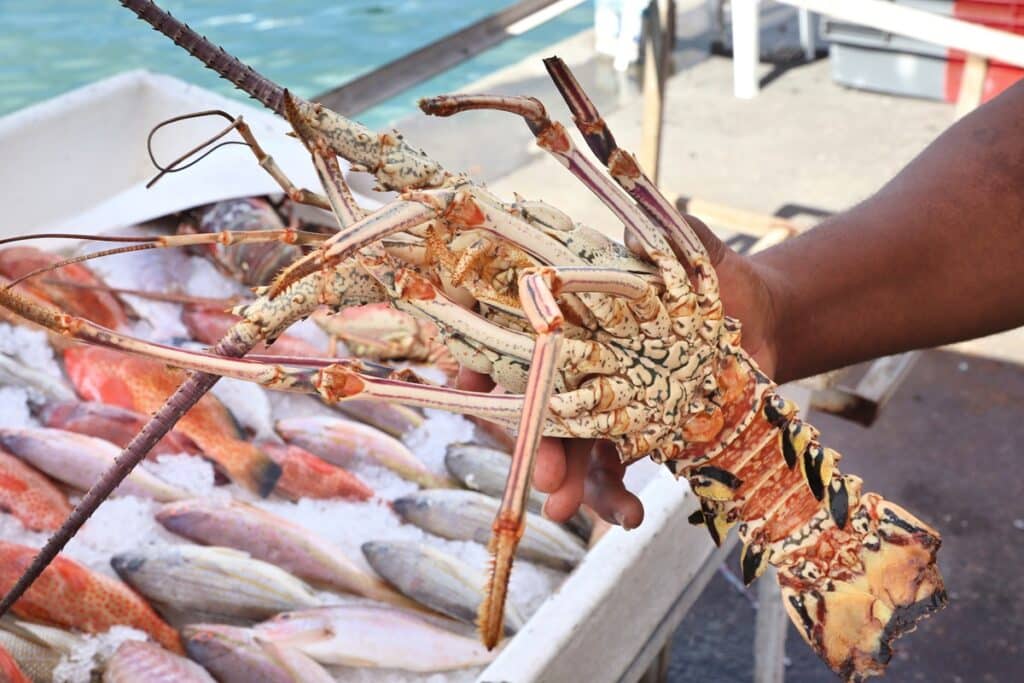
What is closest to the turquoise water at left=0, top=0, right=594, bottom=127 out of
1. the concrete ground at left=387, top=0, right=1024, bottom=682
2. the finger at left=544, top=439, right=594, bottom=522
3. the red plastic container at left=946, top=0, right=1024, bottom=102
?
the concrete ground at left=387, top=0, right=1024, bottom=682

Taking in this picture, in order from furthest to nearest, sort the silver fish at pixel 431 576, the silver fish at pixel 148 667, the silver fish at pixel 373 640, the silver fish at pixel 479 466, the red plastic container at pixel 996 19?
the red plastic container at pixel 996 19 → the silver fish at pixel 479 466 → the silver fish at pixel 431 576 → the silver fish at pixel 373 640 → the silver fish at pixel 148 667

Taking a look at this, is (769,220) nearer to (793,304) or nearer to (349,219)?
(793,304)

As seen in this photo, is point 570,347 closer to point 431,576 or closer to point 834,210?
point 431,576

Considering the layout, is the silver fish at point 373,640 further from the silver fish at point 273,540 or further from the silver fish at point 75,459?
the silver fish at point 75,459

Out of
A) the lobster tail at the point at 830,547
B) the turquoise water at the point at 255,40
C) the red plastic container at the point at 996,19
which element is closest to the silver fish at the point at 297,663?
the lobster tail at the point at 830,547

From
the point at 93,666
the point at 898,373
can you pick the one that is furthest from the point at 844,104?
the point at 93,666

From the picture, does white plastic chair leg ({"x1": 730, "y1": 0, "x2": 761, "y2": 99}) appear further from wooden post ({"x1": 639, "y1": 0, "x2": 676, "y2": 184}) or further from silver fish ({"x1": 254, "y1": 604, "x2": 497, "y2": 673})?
silver fish ({"x1": 254, "y1": 604, "x2": 497, "y2": 673})

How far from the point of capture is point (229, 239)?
1.28m

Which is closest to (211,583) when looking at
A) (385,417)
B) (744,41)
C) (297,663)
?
(297,663)

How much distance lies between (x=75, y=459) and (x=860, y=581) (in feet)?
5.06

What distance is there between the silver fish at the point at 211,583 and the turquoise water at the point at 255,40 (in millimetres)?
7111

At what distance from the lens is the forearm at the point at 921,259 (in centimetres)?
164

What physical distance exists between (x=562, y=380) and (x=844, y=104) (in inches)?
227

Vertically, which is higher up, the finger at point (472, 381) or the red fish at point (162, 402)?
the finger at point (472, 381)
